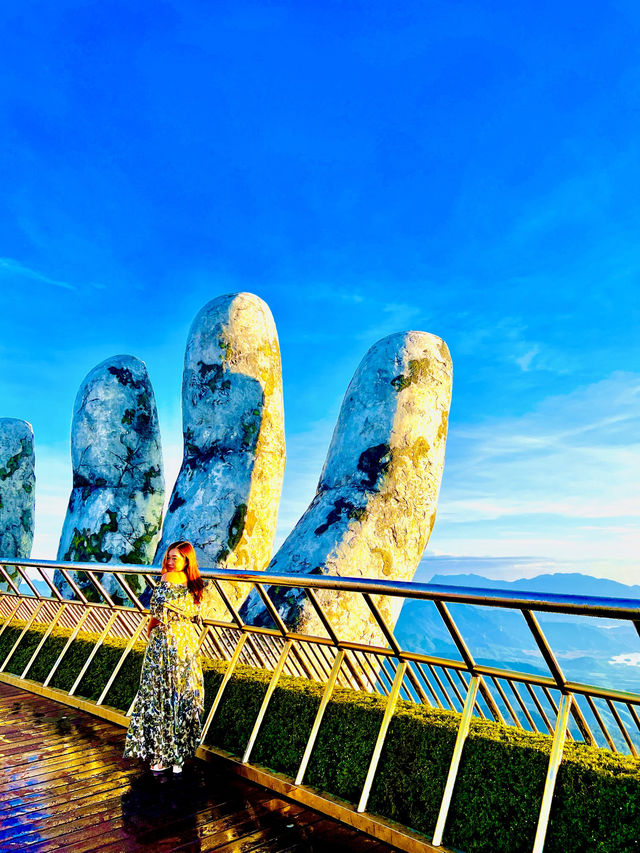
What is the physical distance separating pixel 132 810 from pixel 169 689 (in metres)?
0.98

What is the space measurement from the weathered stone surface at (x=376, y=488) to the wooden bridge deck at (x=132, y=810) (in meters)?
6.14

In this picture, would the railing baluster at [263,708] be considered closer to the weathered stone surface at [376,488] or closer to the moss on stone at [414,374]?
the weathered stone surface at [376,488]

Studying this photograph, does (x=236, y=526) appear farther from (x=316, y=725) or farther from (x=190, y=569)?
(x=316, y=725)

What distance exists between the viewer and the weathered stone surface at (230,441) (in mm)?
13562

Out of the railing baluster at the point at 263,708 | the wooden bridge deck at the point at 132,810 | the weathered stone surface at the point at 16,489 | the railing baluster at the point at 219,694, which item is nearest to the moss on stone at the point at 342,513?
the railing baluster at the point at 219,694

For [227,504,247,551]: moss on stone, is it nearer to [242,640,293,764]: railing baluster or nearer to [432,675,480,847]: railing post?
[242,640,293,764]: railing baluster

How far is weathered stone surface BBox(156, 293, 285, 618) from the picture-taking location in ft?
44.5

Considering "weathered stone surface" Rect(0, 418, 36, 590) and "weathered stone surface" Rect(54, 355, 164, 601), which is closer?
"weathered stone surface" Rect(54, 355, 164, 601)

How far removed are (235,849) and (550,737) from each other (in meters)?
1.86

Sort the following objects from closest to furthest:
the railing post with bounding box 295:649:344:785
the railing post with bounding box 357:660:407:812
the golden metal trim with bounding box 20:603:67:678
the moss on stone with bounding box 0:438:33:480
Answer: the railing post with bounding box 357:660:407:812 < the railing post with bounding box 295:649:344:785 < the golden metal trim with bounding box 20:603:67:678 < the moss on stone with bounding box 0:438:33:480

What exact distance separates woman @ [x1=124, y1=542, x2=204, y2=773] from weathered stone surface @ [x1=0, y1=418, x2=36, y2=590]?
1691cm

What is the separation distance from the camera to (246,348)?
48.8 feet

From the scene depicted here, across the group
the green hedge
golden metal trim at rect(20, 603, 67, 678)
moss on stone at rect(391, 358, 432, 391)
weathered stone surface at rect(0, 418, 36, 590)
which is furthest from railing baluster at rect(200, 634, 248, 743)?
weathered stone surface at rect(0, 418, 36, 590)

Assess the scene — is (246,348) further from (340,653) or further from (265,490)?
(340,653)
